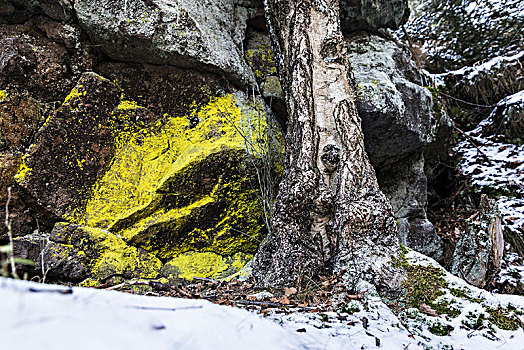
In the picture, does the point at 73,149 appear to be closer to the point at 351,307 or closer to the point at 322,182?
the point at 322,182

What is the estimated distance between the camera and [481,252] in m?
3.58

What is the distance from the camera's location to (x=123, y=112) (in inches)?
149

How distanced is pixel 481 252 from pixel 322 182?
2.12 meters

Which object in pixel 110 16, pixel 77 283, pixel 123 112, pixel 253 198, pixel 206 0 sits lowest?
pixel 77 283

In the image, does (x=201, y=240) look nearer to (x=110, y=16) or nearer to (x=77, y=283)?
(x=77, y=283)

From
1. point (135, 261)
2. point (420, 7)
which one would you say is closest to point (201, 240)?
point (135, 261)

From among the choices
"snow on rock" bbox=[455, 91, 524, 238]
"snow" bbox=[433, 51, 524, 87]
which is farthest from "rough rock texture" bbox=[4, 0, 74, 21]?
"snow" bbox=[433, 51, 524, 87]

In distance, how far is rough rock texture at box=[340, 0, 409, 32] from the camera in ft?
16.2

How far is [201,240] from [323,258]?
1509 mm

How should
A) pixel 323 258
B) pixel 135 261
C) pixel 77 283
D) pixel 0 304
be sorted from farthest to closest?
pixel 135 261, pixel 77 283, pixel 323 258, pixel 0 304

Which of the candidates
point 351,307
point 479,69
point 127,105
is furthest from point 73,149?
point 479,69

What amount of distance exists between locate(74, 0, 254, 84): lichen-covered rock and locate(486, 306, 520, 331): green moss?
342 centimetres

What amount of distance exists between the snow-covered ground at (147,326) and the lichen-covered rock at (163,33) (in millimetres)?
3076

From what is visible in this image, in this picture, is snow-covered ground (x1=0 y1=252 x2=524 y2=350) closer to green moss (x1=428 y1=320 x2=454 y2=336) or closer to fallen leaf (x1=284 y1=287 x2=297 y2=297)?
green moss (x1=428 y1=320 x2=454 y2=336)
